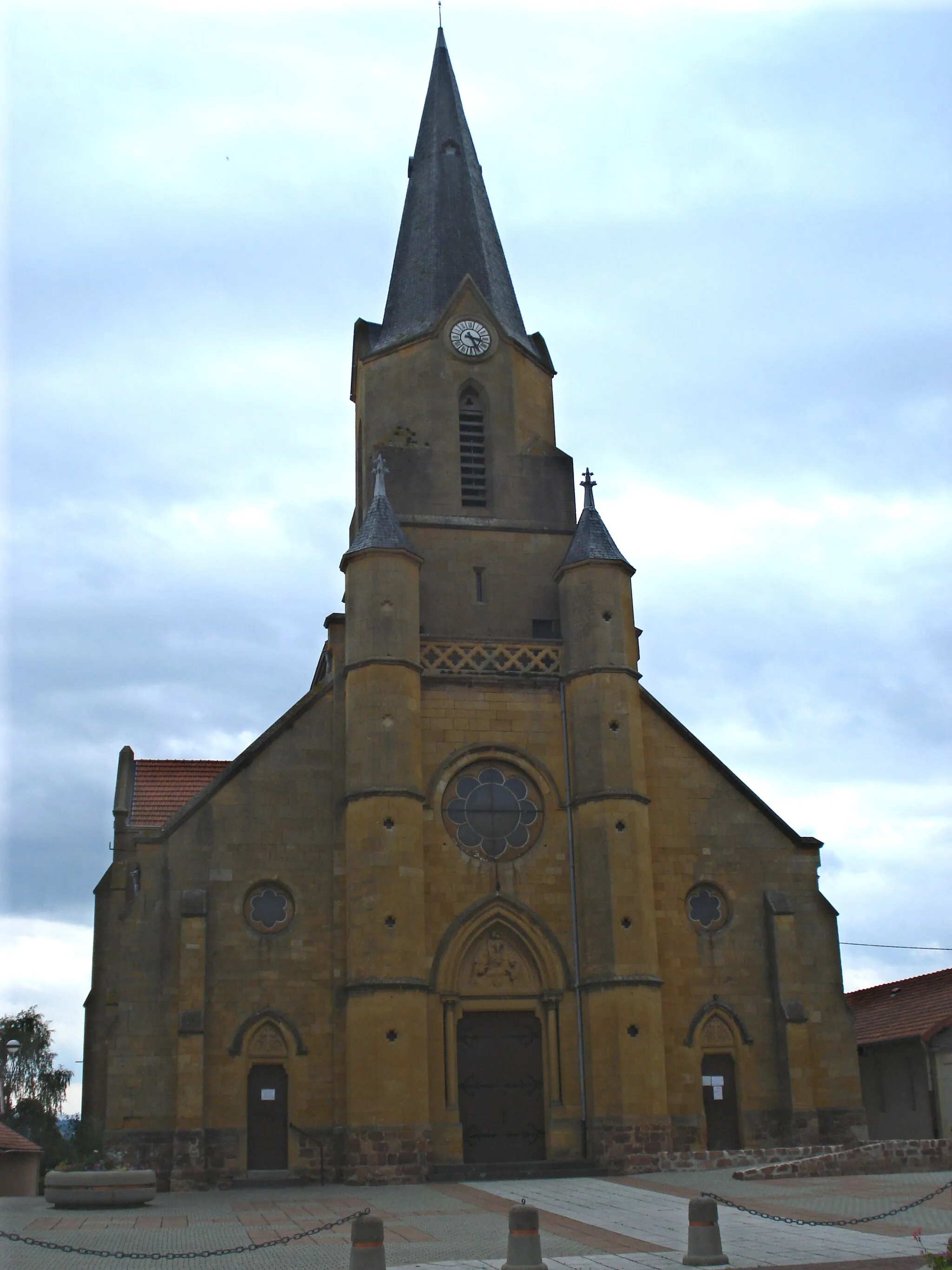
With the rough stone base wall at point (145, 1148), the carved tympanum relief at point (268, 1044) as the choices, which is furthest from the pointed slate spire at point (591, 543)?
the rough stone base wall at point (145, 1148)

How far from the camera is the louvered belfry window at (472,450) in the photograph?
32344 millimetres

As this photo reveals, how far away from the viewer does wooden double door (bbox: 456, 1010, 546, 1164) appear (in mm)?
26781

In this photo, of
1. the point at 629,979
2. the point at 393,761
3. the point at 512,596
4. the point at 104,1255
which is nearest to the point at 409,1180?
the point at 629,979

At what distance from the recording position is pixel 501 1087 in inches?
1071

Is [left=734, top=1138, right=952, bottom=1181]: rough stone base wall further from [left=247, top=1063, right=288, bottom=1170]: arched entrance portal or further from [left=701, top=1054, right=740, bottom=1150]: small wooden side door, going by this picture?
[left=247, top=1063, right=288, bottom=1170]: arched entrance portal

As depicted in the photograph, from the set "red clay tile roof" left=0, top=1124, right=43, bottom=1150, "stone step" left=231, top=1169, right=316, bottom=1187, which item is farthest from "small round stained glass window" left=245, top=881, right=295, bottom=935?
"red clay tile roof" left=0, top=1124, right=43, bottom=1150

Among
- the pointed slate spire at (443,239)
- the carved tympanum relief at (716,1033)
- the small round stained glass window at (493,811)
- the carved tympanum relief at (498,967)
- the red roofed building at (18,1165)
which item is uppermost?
the pointed slate spire at (443,239)

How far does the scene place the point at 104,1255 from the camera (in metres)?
15.0

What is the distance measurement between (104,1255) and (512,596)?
1874cm

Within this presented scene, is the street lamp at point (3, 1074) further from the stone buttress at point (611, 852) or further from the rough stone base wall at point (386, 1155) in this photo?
the stone buttress at point (611, 852)

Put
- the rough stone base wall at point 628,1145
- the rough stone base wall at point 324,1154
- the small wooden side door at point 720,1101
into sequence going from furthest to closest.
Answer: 1. the small wooden side door at point 720,1101
2. the rough stone base wall at point 324,1154
3. the rough stone base wall at point 628,1145

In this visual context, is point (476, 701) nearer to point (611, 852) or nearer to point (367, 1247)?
point (611, 852)

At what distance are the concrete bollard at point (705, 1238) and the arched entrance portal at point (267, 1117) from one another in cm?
1411

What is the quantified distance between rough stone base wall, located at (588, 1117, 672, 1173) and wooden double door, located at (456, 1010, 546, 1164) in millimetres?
1386
